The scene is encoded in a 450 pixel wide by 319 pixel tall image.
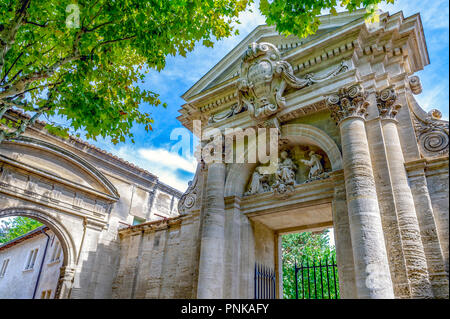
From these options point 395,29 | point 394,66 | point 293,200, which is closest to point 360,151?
point 293,200

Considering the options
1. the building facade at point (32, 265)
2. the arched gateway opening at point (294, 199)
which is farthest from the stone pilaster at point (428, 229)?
the building facade at point (32, 265)

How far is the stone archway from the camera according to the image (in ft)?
37.9

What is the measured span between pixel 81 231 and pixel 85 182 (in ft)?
6.71

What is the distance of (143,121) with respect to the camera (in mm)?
8125

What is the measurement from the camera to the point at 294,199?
7.61 metres

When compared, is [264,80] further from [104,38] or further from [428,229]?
[428,229]

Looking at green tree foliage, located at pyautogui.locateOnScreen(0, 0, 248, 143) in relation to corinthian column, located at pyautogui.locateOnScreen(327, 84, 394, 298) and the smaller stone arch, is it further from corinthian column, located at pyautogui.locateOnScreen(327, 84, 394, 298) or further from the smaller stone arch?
corinthian column, located at pyautogui.locateOnScreen(327, 84, 394, 298)

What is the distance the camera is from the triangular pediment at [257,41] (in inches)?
319

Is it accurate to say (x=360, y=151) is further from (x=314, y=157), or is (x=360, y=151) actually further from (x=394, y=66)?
(x=394, y=66)

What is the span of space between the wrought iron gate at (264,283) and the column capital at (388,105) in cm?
460

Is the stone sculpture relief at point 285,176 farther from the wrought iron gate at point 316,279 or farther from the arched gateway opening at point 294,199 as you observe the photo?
the wrought iron gate at point 316,279

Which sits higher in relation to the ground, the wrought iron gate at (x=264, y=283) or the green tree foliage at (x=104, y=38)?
the green tree foliage at (x=104, y=38)

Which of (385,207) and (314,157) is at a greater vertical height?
(314,157)

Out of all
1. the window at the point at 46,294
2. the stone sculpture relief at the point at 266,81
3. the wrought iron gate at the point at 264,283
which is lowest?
the wrought iron gate at the point at 264,283
